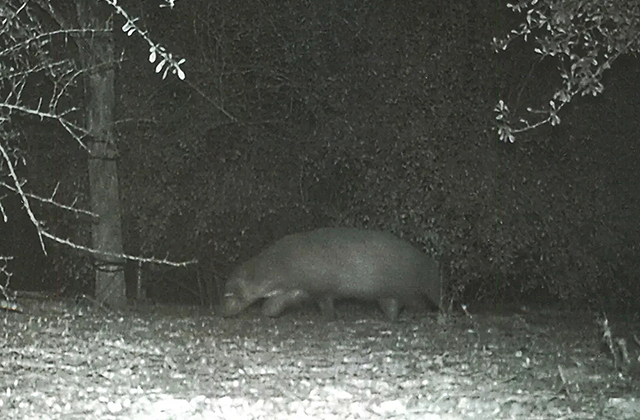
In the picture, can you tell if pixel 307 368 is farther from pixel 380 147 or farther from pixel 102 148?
pixel 102 148

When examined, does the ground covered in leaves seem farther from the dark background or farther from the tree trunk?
the tree trunk

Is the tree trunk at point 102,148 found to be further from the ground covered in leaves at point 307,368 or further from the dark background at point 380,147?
the ground covered in leaves at point 307,368

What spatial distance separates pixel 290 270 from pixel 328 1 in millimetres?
2491

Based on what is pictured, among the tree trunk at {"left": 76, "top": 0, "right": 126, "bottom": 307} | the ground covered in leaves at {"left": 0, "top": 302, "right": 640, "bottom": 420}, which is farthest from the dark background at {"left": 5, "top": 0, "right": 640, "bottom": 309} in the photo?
the ground covered in leaves at {"left": 0, "top": 302, "right": 640, "bottom": 420}

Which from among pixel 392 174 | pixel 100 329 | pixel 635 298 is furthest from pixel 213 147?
pixel 635 298

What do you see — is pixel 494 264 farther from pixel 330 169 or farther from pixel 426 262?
pixel 330 169

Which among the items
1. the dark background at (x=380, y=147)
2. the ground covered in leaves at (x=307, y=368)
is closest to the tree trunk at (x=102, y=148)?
the dark background at (x=380, y=147)

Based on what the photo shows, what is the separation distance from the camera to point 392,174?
10.5 m

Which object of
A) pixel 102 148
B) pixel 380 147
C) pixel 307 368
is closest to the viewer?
pixel 307 368

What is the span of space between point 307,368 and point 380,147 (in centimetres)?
380

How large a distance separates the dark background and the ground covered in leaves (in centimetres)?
84

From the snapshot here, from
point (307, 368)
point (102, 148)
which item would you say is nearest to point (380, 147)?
point (102, 148)

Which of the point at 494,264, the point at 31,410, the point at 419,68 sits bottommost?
the point at 31,410

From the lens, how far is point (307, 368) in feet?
23.1
